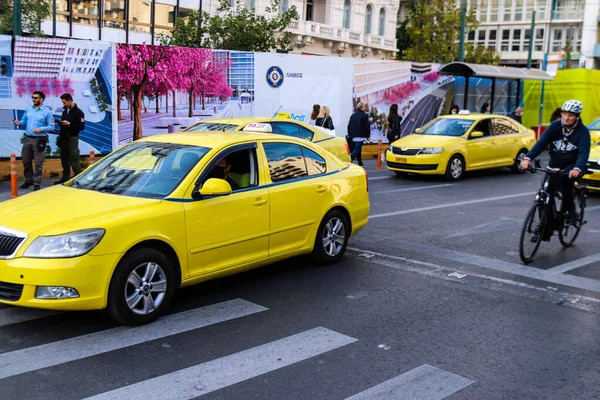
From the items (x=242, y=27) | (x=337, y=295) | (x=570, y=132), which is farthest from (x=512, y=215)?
(x=242, y=27)

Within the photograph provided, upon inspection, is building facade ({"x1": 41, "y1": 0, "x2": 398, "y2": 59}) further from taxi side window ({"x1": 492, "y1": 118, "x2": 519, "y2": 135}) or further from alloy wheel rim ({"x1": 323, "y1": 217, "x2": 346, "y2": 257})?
alloy wheel rim ({"x1": 323, "y1": 217, "x2": 346, "y2": 257})

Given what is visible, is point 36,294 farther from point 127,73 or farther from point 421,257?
point 127,73

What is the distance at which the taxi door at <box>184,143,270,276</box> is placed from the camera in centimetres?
580

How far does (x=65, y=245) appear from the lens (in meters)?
5.01

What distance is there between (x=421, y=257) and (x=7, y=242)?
476cm

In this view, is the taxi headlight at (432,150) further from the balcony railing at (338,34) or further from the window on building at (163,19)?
the window on building at (163,19)

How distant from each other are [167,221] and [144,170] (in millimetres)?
Result: 878

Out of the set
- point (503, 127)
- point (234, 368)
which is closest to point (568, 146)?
point (234, 368)

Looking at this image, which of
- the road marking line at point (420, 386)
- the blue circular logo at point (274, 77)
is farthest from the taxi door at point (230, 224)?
the blue circular logo at point (274, 77)

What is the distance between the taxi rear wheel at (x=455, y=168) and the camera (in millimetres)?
15665

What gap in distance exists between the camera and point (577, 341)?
532 centimetres

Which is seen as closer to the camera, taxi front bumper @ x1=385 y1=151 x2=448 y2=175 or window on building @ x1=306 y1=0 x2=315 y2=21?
taxi front bumper @ x1=385 y1=151 x2=448 y2=175

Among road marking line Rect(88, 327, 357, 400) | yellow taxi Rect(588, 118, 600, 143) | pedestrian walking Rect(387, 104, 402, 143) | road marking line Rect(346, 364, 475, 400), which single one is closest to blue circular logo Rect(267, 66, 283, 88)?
pedestrian walking Rect(387, 104, 402, 143)

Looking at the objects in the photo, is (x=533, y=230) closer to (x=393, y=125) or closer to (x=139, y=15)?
(x=393, y=125)
